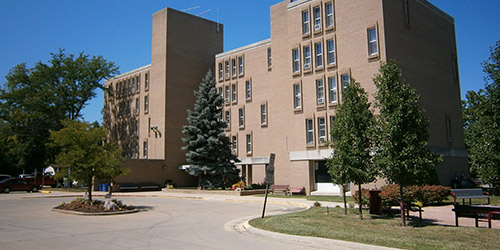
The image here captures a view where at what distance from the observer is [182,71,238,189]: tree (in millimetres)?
37128

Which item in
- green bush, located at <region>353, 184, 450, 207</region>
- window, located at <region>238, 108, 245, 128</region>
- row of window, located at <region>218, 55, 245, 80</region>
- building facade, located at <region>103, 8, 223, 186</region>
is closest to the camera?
green bush, located at <region>353, 184, 450, 207</region>

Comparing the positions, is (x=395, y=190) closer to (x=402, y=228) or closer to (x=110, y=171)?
(x=402, y=228)

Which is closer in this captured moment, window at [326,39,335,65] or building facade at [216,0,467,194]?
building facade at [216,0,467,194]

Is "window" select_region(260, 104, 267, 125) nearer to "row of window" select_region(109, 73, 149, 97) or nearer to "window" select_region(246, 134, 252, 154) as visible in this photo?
"window" select_region(246, 134, 252, 154)

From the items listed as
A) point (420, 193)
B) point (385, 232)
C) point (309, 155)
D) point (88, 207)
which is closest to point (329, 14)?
point (309, 155)

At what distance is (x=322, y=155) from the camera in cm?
3161

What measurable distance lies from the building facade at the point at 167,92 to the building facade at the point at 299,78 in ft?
0.47

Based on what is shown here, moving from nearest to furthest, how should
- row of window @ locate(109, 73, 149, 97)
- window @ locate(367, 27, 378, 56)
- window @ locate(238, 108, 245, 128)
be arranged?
window @ locate(367, 27, 378, 56)
window @ locate(238, 108, 245, 128)
row of window @ locate(109, 73, 149, 97)

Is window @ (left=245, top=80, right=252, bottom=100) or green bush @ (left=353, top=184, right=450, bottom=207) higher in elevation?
window @ (left=245, top=80, right=252, bottom=100)

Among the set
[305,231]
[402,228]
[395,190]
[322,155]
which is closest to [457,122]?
[322,155]

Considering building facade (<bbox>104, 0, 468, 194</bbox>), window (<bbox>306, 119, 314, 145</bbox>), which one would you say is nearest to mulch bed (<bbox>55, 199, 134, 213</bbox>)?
building facade (<bbox>104, 0, 468, 194</bbox>)

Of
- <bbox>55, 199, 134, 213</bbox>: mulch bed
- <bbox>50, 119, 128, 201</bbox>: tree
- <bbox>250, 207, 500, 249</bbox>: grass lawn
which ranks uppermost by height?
<bbox>50, 119, 128, 201</bbox>: tree

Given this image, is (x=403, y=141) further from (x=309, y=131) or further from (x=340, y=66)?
(x=309, y=131)

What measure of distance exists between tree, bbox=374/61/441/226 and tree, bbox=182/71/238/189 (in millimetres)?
24105
